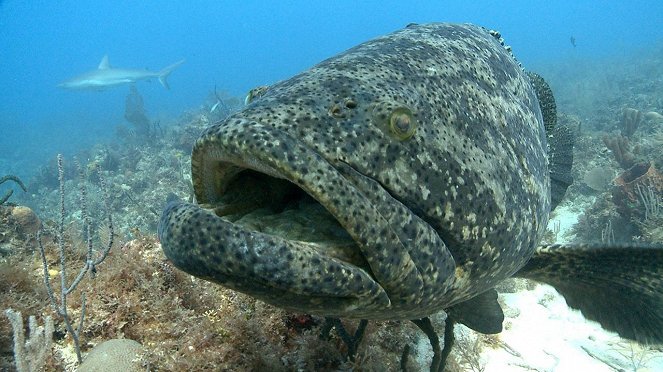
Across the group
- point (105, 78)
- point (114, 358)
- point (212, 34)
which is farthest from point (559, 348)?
point (212, 34)

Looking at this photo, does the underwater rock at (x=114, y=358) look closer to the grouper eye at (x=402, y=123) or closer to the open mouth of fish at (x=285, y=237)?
the open mouth of fish at (x=285, y=237)

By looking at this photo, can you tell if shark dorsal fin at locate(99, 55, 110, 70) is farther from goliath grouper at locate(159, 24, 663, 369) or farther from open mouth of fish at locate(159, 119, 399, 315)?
open mouth of fish at locate(159, 119, 399, 315)

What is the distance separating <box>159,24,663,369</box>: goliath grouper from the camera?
1.61m

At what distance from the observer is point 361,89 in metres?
2.02

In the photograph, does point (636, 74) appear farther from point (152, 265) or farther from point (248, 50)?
point (248, 50)

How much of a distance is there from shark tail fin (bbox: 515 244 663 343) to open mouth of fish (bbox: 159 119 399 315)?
6.84ft

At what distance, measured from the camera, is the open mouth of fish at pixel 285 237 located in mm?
1535

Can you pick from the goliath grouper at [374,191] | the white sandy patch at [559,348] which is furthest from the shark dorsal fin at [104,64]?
the goliath grouper at [374,191]

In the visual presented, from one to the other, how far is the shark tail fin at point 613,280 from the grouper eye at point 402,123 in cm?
191

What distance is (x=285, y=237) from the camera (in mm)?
1727

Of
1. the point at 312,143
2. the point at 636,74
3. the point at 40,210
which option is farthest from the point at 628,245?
the point at 636,74

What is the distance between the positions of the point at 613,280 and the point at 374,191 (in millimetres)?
2540

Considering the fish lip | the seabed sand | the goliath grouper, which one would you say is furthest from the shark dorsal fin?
the fish lip

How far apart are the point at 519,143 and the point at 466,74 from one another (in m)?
0.59
